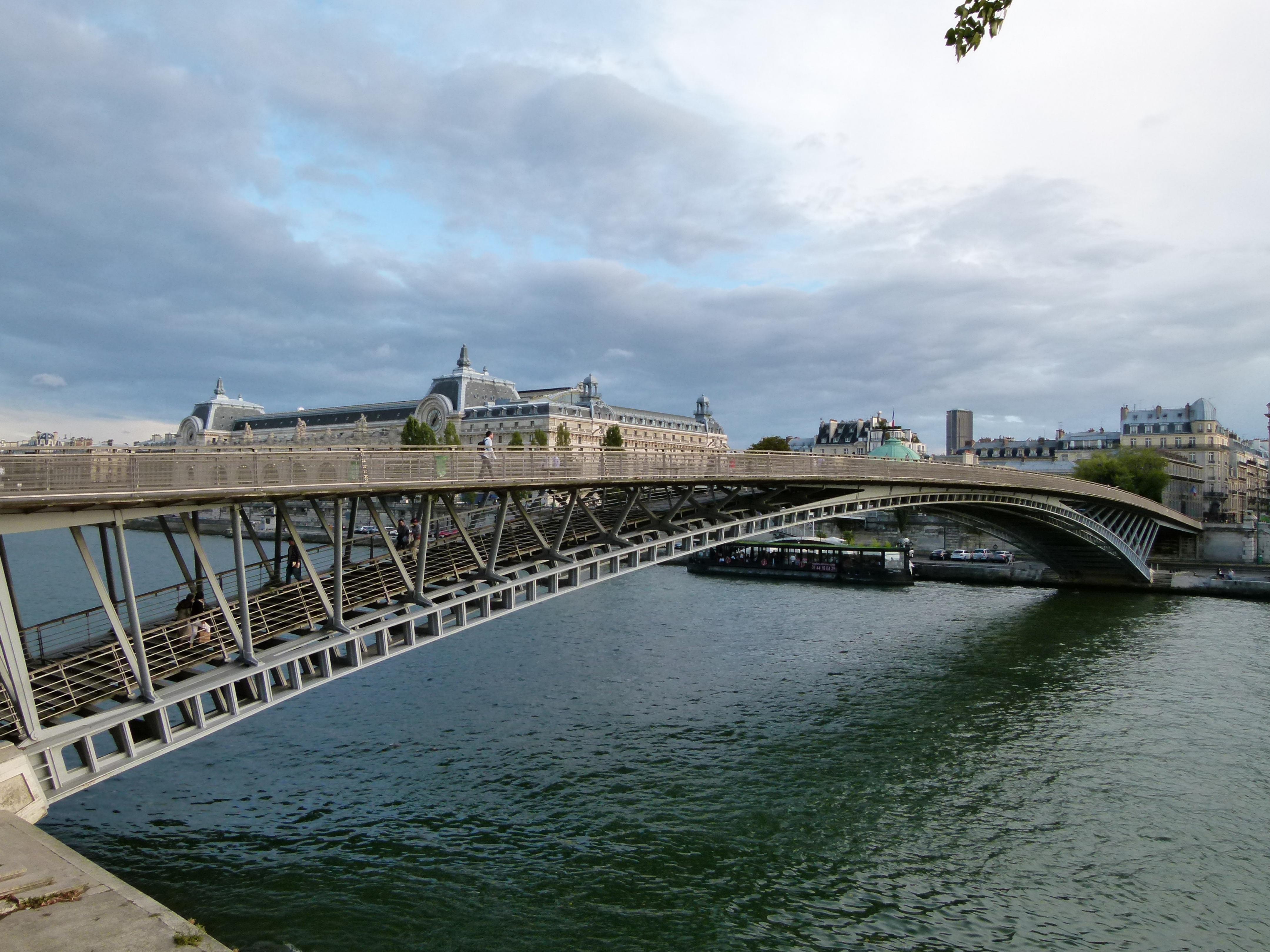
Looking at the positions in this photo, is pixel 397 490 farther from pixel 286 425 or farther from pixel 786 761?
pixel 286 425

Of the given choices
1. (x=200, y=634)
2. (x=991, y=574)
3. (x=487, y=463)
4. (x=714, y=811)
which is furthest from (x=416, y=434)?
(x=200, y=634)

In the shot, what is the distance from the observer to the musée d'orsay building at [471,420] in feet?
420

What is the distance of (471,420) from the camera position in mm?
133250

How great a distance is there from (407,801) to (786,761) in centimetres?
895

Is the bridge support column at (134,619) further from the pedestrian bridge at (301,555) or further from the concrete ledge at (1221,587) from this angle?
the concrete ledge at (1221,587)

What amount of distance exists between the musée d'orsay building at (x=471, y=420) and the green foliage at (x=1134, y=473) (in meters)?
54.9

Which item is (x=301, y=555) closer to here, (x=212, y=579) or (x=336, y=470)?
(x=336, y=470)

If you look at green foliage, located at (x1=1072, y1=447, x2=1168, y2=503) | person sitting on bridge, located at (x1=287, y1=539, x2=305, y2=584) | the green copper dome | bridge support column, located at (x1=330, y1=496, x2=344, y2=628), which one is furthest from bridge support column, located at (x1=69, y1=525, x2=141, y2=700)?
green foliage, located at (x1=1072, y1=447, x2=1168, y2=503)

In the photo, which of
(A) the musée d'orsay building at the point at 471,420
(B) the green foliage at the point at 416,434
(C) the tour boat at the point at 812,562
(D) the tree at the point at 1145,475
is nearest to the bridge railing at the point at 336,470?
(C) the tour boat at the point at 812,562

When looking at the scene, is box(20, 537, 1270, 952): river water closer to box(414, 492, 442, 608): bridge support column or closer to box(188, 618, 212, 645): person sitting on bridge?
box(188, 618, 212, 645): person sitting on bridge

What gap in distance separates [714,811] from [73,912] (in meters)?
12.0

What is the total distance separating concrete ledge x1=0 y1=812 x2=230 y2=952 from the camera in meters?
7.39

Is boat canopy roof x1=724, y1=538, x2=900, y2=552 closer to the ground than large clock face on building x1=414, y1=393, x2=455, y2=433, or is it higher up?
closer to the ground

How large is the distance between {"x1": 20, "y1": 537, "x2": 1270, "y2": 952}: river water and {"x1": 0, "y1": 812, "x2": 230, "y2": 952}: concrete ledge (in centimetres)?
282
